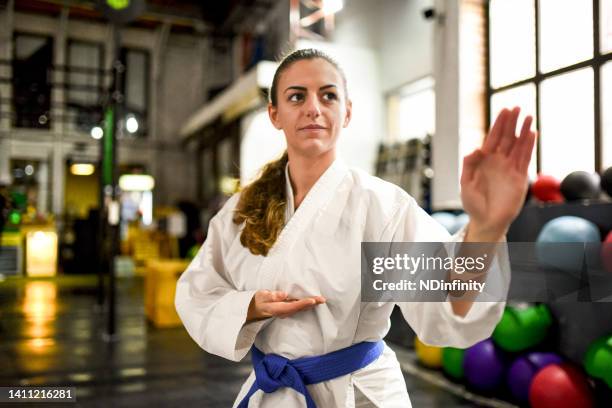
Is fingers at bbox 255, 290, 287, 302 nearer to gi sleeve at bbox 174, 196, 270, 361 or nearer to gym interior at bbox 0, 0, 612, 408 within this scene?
gi sleeve at bbox 174, 196, 270, 361

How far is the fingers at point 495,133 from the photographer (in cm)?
76

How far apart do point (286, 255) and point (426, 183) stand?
218 inches

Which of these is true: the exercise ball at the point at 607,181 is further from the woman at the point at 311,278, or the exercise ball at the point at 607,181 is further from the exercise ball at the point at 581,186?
the woman at the point at 311,278

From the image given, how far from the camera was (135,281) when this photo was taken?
1005 cm

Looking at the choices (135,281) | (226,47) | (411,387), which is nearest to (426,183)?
(411,387)

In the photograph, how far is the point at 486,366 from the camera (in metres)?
3.33

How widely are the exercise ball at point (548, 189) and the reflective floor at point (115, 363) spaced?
1439 mm

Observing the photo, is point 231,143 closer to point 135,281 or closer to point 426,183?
point 135,281

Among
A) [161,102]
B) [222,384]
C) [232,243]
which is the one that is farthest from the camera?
[161,102]

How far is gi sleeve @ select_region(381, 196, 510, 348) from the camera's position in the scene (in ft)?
2.84

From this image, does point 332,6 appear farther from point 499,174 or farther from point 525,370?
point 499,174

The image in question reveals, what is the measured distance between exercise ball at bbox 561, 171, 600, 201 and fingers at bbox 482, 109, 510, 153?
2785 mm

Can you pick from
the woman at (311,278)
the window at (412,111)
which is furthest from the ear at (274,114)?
the window at (412,111)

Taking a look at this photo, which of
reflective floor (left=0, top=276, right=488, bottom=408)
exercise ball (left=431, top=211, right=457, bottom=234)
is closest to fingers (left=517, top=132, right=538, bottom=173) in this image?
reflective floor (left=0, top=276, right=488, bottom=408)
